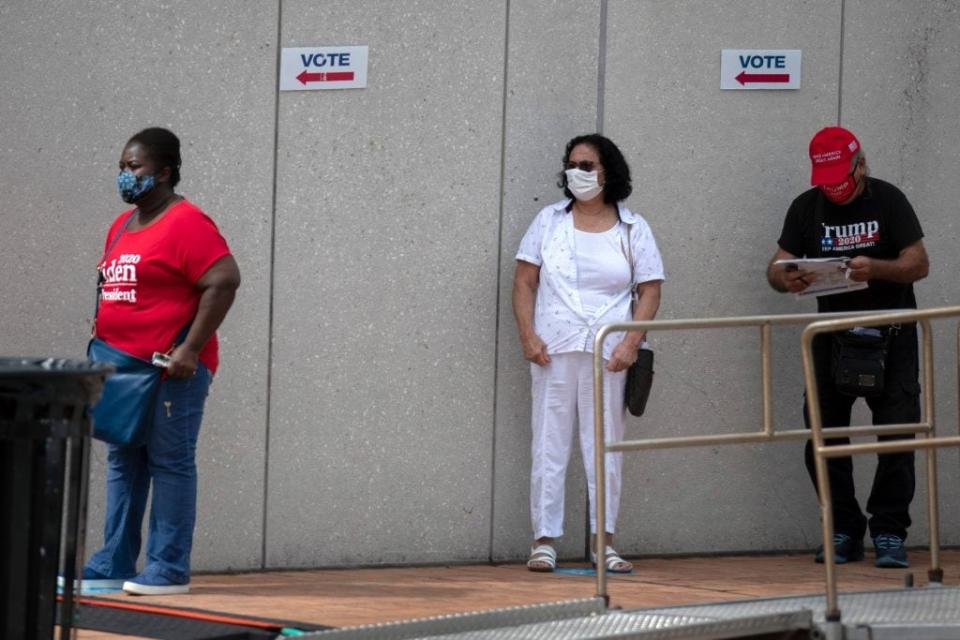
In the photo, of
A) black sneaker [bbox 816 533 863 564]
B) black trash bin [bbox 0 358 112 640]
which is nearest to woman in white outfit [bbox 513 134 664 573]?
black sneaker [bbox 816 533 863 564]

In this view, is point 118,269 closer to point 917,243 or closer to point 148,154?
point 148,154

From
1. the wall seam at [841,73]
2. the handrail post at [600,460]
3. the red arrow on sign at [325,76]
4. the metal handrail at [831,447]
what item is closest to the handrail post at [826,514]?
the metal handrail at [831,447]

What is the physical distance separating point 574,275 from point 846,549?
1.86 metres

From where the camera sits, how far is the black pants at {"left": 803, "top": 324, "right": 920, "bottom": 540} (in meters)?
7.95

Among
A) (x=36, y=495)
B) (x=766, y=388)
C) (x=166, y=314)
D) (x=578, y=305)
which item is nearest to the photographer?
(x=36, y=495)

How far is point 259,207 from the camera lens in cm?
805

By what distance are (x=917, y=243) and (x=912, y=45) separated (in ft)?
4.58

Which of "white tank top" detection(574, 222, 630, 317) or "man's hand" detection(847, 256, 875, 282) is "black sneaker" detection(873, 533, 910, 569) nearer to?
"man's hand" detection(847, 256, 875, 282)

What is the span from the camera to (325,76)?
26.4 feet

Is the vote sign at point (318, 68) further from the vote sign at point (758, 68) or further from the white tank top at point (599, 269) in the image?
the vote sign at point (758, 68)

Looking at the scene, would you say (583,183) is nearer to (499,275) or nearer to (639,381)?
(499,275)

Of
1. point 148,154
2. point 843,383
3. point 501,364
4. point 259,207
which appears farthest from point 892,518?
point 148,154

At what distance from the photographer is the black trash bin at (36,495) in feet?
13.0

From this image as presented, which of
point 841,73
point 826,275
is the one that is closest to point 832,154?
point 826,275
